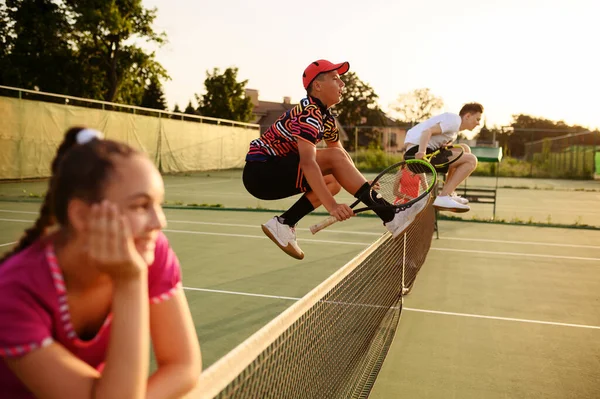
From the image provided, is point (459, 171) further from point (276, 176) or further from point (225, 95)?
point (225, 95)

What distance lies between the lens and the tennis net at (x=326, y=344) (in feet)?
6.04

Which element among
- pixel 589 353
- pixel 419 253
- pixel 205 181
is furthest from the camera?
pixel 205 181

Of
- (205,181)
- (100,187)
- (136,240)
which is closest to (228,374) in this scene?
(136,240)

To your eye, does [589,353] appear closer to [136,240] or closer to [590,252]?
[136,240]

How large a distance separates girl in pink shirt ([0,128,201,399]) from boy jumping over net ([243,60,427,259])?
8.86 ft

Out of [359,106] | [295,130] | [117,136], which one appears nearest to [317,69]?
[295,130]

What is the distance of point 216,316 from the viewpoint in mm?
5449

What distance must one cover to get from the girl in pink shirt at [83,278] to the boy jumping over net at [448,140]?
4737 millimetres

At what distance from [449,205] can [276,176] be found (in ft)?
8.72

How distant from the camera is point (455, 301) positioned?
21.0ft

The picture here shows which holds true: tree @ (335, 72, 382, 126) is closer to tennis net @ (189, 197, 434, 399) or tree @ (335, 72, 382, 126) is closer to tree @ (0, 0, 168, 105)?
tree @ (0, 0, 168, 105)

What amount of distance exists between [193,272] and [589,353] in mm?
4303

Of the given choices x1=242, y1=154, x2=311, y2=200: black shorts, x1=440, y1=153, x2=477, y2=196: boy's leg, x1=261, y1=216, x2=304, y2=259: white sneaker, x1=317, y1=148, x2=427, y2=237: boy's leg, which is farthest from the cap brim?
x1=440, y1=153, x2=477, y2=196: boy's leg

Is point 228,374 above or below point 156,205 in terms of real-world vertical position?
below
